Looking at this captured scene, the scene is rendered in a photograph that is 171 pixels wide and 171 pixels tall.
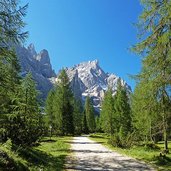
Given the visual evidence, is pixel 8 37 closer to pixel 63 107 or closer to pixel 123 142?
pixel 123 142

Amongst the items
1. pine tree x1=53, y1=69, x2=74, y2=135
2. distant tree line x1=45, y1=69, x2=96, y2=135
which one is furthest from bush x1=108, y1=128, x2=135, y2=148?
distant tree line x1=45, y1=69, x2=96, y2=135

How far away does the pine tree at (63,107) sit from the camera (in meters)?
61.9

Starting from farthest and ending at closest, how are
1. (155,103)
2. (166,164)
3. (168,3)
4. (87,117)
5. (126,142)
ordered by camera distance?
(87,117) < (126,142) < (166,164) < (155,103) < (168,3)

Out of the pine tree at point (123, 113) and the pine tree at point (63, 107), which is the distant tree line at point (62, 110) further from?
the pine tree at point (123, 113)

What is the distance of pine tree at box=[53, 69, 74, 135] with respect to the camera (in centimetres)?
6191

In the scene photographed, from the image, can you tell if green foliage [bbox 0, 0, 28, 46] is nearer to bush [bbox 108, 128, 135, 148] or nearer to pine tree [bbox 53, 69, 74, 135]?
bush [bbox 108, 128, 135, 148]

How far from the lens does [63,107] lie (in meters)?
62.5

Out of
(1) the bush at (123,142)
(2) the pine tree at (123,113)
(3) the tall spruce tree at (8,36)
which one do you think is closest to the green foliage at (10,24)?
(3) the tall spruce tree at (8,36)

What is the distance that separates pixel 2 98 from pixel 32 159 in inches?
137

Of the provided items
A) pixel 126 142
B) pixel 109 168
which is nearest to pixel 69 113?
pixel 126 142

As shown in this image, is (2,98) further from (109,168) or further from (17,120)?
(109,168)

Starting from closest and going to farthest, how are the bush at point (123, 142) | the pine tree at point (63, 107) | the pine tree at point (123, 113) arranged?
the bush at point (123, 142) < the pine tree at point (123, 113) < the pine tree at point (63, 107)

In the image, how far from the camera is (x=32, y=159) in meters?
15.6

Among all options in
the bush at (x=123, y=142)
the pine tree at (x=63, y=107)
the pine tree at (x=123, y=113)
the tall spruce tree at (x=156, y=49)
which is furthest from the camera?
the pine tree at (x=63, y=107)
